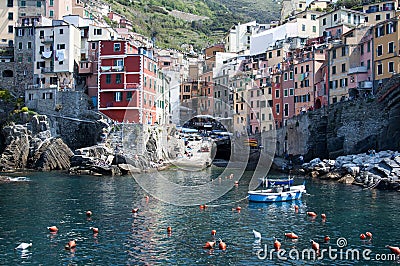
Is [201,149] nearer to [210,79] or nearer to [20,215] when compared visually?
[210,79]

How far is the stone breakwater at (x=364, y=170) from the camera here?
49.2 meters

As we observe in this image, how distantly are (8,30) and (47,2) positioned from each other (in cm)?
908

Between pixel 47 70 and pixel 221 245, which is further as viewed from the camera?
pixel 47 70

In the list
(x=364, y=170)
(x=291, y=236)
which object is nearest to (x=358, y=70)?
(x=364, y=170)

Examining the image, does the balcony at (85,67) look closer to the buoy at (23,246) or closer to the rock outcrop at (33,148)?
the rock outcrop at (33,148)

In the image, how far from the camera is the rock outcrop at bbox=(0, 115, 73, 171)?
67750mm

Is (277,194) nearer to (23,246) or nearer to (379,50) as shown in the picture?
(23,246)

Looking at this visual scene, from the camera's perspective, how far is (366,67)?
65.6 m

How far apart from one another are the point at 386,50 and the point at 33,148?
4971 cm

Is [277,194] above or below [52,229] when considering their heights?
above

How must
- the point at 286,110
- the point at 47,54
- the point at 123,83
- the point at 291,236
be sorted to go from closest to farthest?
the point at 291,236 < the point at 123,83 < the point at 47,54 < the point at 286,110

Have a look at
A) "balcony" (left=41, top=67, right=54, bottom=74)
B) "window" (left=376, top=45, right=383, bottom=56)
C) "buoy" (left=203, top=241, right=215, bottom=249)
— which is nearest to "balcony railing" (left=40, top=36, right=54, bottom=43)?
"balcony" (left=41, top=67, right=54, bottom=74)

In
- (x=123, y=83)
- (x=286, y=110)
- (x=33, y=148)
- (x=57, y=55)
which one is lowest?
(x=33, y=148)

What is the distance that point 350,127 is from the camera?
6322 cm
